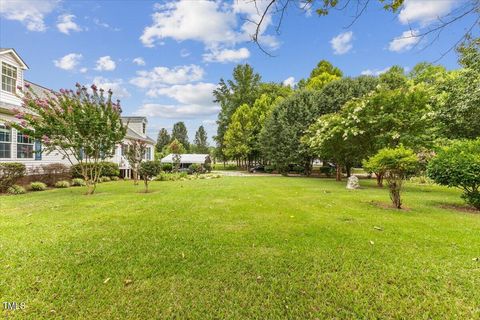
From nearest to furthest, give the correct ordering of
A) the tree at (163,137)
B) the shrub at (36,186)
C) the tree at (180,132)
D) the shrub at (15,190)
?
the shrub at (15,190), the shrub at (36,186), the tree at (163,137), the tree at (180,132)

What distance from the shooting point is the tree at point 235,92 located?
4119 cm

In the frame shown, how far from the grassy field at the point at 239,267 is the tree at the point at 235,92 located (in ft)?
121

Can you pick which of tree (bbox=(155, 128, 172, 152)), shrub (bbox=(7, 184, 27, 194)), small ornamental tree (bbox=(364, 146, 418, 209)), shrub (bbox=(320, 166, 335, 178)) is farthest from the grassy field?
tree (bbox=(155, 128, 172, 152))

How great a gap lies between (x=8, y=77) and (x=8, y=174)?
18.9 ft

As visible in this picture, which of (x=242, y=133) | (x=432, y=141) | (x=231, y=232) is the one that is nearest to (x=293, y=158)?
(x=432, y=141)

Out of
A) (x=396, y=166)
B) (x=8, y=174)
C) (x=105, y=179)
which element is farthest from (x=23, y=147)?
(x=396, y=166)

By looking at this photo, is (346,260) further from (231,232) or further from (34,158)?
(34,158)

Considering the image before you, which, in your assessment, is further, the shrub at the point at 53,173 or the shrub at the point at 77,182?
the shrub at the point at 77,182

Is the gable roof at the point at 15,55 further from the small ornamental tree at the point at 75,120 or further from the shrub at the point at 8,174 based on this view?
the shrub at the point at 8,174

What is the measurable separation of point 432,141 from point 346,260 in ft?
42.5

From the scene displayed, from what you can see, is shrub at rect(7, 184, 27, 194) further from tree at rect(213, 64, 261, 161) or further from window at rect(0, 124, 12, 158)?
tree at rect(213, 64, 261, 161)

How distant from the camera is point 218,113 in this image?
43.7 meters

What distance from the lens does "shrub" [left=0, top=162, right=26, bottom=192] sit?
10.1m

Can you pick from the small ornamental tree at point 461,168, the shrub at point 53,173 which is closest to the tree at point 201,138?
the shrub at point 53,173
